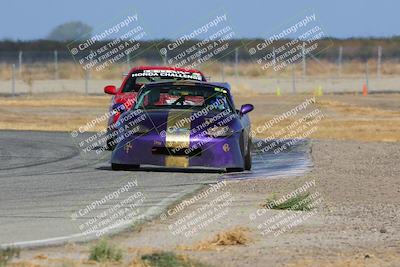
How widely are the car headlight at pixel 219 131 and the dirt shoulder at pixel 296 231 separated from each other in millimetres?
1216

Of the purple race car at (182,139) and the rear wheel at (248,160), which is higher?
the purple race car at (182,139)

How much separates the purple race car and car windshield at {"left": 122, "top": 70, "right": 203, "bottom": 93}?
5034 mm

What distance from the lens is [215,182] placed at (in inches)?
642

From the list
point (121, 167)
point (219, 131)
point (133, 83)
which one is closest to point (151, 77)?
point (133, 83)

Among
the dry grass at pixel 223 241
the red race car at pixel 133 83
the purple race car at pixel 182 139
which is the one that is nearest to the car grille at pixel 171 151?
the purple race car at pixel 182 139

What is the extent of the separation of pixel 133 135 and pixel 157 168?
1.38 meters

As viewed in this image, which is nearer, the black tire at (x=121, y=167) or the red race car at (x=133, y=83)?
the black tire at (x=121, y=167)

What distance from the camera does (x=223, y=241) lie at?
1063 cm

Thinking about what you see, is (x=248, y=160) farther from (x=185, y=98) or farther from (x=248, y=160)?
(x=185, y=98)

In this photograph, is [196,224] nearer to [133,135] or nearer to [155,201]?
[155,201]

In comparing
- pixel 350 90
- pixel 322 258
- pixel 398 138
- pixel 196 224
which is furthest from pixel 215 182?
pixel 350 90

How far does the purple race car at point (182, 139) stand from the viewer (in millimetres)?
17344

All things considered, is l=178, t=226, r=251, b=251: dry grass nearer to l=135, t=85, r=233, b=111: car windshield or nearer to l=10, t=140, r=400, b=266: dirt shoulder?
l=10, t=140, r=400, b=266: dirt shoulder

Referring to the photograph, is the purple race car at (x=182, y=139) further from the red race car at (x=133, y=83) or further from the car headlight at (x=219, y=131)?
the red race car at (x=133, y=83)
